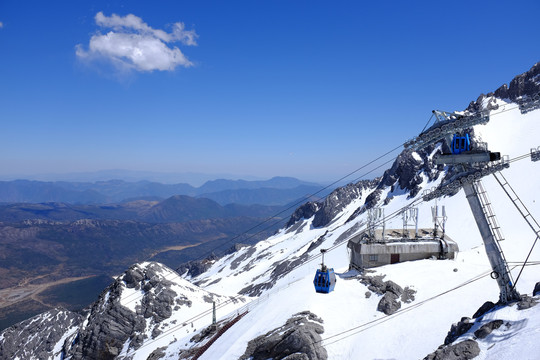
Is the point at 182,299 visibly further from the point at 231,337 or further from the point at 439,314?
the point at 439,314

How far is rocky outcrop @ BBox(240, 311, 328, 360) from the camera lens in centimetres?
2612

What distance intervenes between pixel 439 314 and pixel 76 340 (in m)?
82.2

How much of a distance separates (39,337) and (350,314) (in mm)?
97948

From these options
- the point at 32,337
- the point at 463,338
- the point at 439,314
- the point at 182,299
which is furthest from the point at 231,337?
the point at 32,337

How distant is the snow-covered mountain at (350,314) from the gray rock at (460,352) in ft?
0.17

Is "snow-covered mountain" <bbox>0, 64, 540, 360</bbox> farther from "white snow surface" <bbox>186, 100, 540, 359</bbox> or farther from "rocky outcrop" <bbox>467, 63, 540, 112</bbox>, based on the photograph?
"rocky outcrop" <bbox>467, 63, 540, 112</bbox>

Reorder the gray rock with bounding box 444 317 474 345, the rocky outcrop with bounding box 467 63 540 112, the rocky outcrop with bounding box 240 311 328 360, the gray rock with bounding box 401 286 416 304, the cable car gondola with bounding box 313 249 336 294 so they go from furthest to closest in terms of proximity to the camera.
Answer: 1. the rocky outcrop with bounding box 467 63 540 112
2. the gray rock with bounding box 401 286 416 304
3. the cable car gondola with bounding box 313 249 336 294
4. the rocky outcrop with bounding box 240 311 328 360
5. the gray rock with bounding box 444 317 474 345

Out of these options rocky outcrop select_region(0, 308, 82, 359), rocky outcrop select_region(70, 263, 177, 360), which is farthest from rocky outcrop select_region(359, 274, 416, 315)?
A: rocky outcrop select_region(0, 308, 82, 359)

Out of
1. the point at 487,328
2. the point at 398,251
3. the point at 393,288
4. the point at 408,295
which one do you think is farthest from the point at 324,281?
the point at 487,328

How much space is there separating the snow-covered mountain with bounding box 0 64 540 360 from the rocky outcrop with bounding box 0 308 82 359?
0.30 m

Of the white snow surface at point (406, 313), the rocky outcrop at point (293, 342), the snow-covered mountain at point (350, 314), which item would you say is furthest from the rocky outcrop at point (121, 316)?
the rocky outcrop at point (293, 342)

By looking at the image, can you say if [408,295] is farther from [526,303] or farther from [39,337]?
[39,337]

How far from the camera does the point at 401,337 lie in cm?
2622

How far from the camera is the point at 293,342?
A: 26922mm
